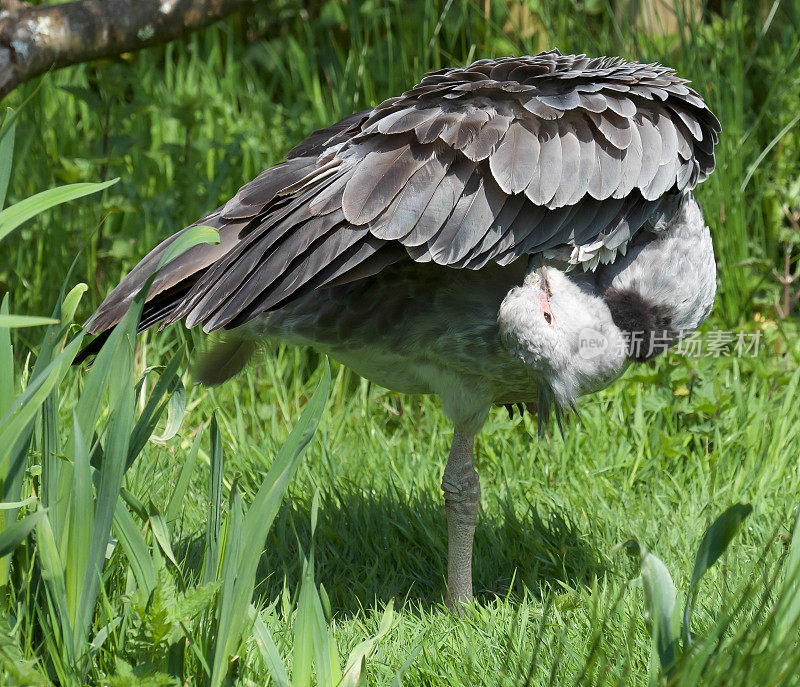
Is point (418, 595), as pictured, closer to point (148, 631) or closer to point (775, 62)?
point (148, 631)

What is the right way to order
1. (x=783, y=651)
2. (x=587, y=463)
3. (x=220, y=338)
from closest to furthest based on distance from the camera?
1. (x=783, y=651)
2. (x=220, y=338)
3. (x=587, y=463)

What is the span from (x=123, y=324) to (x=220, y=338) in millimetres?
1098

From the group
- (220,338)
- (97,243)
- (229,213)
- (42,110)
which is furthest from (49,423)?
(42,110)

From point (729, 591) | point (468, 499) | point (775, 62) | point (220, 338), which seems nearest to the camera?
point (729, 591)

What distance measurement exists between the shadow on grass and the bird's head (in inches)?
23.7

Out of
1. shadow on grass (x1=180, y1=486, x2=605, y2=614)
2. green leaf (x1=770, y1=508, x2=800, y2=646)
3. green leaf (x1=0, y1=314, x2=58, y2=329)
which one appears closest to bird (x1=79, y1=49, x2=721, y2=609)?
shadow on grass (x1=180, y1=486, x2=605, y2=614)

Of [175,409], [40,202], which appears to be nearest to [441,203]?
[175,409]

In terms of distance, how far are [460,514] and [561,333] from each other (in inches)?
27.0

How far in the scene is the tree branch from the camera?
9.90ft

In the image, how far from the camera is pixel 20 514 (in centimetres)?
199

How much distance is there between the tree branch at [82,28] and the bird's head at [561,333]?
1727mm

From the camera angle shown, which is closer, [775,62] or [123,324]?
[123,324]

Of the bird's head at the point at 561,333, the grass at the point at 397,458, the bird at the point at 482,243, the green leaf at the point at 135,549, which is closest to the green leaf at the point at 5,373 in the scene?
the grass at the point at 397,458

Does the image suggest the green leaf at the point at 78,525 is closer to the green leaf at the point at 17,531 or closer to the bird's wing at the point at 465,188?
the green leaf at the point at 17,531
